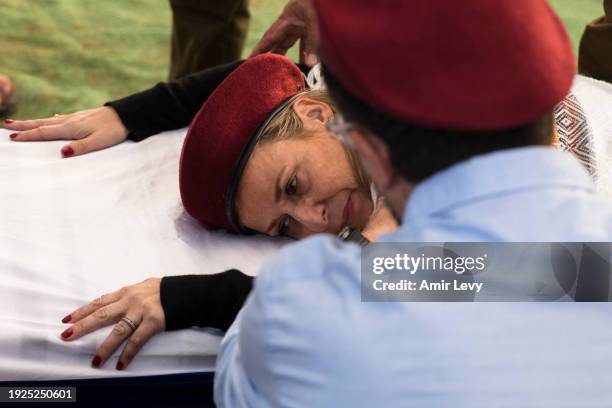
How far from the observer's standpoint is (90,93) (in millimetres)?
2607

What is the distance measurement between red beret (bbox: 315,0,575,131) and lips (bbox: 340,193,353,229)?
66cm

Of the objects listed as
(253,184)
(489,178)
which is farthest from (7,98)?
(489,178)

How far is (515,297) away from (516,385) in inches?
3.7

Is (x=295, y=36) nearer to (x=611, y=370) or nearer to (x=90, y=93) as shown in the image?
(x=90, y=93)

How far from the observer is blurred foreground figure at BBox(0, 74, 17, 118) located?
2.44 meters

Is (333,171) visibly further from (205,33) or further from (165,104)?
(205,33)

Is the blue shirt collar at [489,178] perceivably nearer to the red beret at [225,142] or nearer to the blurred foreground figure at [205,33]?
the red beret at [225,142]

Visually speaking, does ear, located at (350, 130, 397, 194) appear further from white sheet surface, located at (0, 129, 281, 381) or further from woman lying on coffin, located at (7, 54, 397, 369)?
white sheet surface, located at (0, 129, 281, 381)

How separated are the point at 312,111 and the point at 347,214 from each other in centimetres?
22

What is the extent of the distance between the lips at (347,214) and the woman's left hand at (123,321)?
1.19 feet

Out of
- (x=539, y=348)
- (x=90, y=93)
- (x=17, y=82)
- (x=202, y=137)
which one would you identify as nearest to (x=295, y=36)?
(x=202, y=137)

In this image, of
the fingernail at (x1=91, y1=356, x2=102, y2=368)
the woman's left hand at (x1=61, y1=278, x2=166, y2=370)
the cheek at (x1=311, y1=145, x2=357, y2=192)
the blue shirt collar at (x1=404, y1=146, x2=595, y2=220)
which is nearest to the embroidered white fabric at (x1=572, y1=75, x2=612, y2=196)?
the cheek at (x1=311, y1=145, x2=357, y2=192)

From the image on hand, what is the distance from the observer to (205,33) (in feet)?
8.22

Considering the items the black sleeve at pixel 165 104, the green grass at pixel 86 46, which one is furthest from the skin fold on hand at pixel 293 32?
the green grass at pixel 86 46
